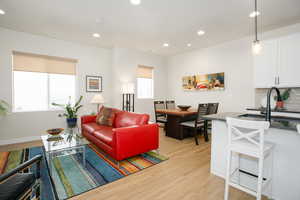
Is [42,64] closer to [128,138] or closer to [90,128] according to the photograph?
[90,128]

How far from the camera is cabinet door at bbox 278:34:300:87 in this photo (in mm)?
2646

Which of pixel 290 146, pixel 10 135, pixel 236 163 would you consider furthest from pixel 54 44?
pixel 290 146

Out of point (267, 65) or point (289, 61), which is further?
point (267, 65)

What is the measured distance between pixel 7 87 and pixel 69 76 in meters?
1.41

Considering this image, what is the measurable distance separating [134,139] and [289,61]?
3256 millimetres

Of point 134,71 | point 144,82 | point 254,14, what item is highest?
point 254,14

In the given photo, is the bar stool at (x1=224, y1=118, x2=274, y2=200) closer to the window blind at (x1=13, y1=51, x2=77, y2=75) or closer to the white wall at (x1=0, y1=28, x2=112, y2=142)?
the white wall at (x1=0, y1=28, x2=112, y2=142)

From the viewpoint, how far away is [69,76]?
173 inches

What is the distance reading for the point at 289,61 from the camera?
2.73m

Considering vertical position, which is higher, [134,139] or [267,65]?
[267,65]

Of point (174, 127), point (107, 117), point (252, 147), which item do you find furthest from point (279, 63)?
point (107, 117)

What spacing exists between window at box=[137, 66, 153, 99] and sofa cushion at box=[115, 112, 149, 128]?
2.04 meters

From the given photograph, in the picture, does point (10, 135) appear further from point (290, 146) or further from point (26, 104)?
point (290, 146)

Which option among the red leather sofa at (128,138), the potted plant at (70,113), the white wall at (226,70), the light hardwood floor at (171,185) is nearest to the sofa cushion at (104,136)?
the red leather sofa at (128,138)
